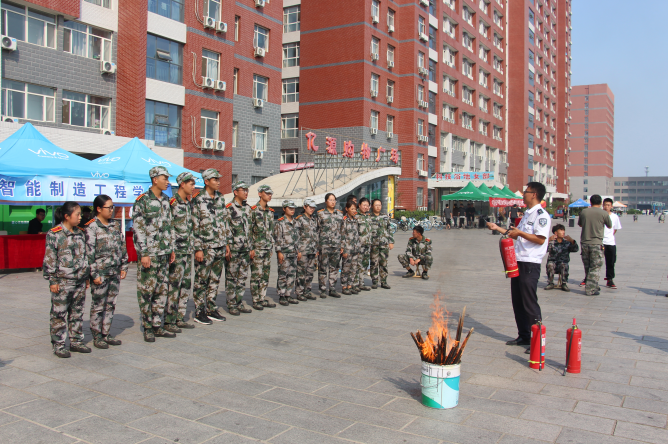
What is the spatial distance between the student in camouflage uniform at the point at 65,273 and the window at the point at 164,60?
67.2 ft

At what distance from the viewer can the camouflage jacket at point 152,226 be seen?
21.3 ft

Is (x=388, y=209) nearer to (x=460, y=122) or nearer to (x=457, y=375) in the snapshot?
(x=460, y=122)

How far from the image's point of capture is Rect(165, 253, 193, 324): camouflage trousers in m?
6.98

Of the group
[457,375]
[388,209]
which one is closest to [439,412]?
[457,375]

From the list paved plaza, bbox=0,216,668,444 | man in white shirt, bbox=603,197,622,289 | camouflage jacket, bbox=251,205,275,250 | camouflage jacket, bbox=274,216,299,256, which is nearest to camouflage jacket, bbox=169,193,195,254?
paved plaza, bbox=0,216,668,444

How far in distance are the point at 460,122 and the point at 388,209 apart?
23638 millimetres

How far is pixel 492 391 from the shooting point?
16.1 ft

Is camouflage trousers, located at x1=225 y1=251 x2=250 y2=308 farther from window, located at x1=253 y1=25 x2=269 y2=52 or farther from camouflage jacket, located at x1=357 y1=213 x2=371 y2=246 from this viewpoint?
window, located at x1=253 y1=25 x2=269 y2=52

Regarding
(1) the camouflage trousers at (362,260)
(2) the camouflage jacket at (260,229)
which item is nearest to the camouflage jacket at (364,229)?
(1) the camouflage trousers at (362,260)

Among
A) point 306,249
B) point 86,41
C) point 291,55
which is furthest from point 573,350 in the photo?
point 291,55

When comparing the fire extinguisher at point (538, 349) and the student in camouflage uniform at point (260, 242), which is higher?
the student in camouflage uniform at point (260, 242)

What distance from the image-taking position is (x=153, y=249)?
6.56 meters

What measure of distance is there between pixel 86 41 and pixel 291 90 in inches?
858

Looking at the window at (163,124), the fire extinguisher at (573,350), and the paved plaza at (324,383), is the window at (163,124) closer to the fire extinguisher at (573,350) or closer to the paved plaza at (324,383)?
the paved plaza at (324,383)
